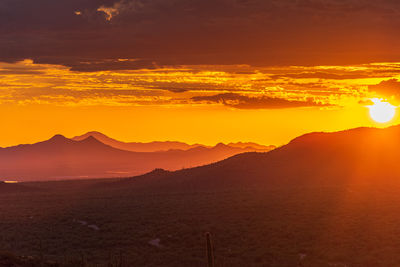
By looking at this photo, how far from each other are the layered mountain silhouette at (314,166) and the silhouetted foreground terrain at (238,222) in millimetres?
459

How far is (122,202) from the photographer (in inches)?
2751

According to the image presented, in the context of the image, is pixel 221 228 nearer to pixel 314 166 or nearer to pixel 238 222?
pixel 238 222

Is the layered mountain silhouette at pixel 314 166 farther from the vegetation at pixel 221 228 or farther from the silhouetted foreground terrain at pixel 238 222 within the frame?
the vegetation at pixel 221 228

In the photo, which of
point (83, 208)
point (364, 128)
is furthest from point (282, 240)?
point (364, 128)

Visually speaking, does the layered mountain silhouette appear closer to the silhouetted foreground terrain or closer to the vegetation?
the silhouetted foreground terrain

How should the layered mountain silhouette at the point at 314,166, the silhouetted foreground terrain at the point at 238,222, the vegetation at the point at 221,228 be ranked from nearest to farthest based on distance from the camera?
the vegetation at the point at 221,228 < the silhouetted foreground terrain at the point at 238,222 < the layered mountain silhouette at the point at 314,166

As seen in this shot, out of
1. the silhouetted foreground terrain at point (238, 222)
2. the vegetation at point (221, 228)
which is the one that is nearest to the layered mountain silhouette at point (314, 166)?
the silhouetted foreground terrain at point (238, 222)

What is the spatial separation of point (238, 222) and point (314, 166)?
1709 inches

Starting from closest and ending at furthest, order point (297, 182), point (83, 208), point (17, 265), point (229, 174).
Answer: point (17, 265)
point (83, 208)
point (297, 182)
point (229, 174)

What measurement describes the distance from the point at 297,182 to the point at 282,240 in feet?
137

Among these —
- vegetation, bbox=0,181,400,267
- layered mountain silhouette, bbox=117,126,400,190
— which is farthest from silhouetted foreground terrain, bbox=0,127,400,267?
layered mountain silhouette, bbox=117,126,400,190

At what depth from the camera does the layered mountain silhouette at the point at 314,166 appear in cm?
8769

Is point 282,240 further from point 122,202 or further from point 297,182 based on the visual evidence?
point 297,182

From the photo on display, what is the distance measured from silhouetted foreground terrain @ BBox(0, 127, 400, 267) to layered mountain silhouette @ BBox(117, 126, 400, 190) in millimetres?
459
